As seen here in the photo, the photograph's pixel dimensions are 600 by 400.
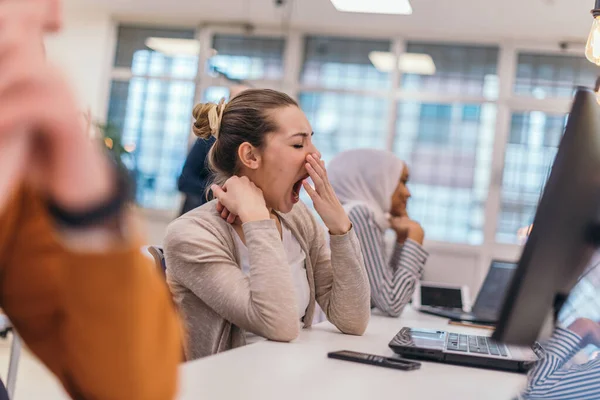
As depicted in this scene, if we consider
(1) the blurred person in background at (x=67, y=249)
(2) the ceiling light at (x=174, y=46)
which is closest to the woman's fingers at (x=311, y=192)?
(1) the blurred person in background at (x=67, y=249)

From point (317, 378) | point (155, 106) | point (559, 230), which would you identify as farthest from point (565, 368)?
point (155, 106)

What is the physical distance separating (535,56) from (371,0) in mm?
2066

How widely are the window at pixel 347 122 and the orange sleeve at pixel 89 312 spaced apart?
768 centimetres

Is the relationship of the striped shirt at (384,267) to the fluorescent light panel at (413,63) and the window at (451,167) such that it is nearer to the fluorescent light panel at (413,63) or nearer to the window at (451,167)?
the window at (451,167)

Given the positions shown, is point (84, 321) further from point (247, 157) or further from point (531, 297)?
point (247, 157)

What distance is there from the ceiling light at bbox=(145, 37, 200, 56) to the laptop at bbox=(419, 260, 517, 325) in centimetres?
596

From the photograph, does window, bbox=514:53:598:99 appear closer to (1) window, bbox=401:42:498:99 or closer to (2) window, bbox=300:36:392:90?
(1) window, bbox=401:42:498:99

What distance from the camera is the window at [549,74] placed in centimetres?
788

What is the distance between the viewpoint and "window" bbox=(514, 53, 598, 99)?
7.88 m

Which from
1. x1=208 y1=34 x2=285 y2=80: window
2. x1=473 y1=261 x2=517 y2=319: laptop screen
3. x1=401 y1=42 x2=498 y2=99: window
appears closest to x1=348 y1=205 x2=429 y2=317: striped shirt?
x1=473 y1=261 x2=517 y2=319: laptop screen

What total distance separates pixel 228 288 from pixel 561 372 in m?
0.81

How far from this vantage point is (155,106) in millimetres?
8891

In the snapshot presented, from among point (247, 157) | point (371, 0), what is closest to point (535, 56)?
point (371, 0)

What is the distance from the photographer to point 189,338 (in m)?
1.76
